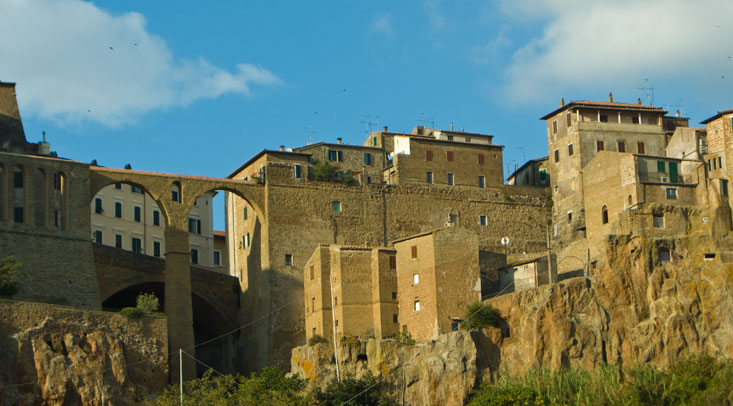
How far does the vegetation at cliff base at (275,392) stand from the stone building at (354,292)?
4485 millimetres

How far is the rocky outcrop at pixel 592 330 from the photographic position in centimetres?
7275

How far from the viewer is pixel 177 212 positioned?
80.4 metres

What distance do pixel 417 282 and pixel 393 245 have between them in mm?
3988

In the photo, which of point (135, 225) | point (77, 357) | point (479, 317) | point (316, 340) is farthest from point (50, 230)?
point (479, 317)

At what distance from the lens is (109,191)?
99.8 m

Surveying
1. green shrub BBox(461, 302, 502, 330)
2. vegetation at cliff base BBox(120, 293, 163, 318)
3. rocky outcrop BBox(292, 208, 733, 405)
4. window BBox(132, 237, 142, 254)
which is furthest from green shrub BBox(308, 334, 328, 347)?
window BBox(132, 237, 142, 254)

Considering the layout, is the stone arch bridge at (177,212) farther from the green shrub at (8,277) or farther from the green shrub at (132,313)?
the green shrub at (8,277)

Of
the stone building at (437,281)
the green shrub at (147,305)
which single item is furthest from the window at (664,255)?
the green shrub at (147,305)

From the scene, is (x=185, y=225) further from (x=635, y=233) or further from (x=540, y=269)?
(x=635, y=233)

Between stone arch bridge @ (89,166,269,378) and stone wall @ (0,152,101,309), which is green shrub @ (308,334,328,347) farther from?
stone wall @ (0,152,101,309)

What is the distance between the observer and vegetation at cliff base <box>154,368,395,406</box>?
67.2 meters

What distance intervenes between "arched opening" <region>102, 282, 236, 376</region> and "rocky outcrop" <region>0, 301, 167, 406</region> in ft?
30.7

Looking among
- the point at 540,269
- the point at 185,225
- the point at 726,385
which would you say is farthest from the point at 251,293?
the point at 726,385

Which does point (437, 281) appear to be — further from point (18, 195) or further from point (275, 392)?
point (18, 195)
